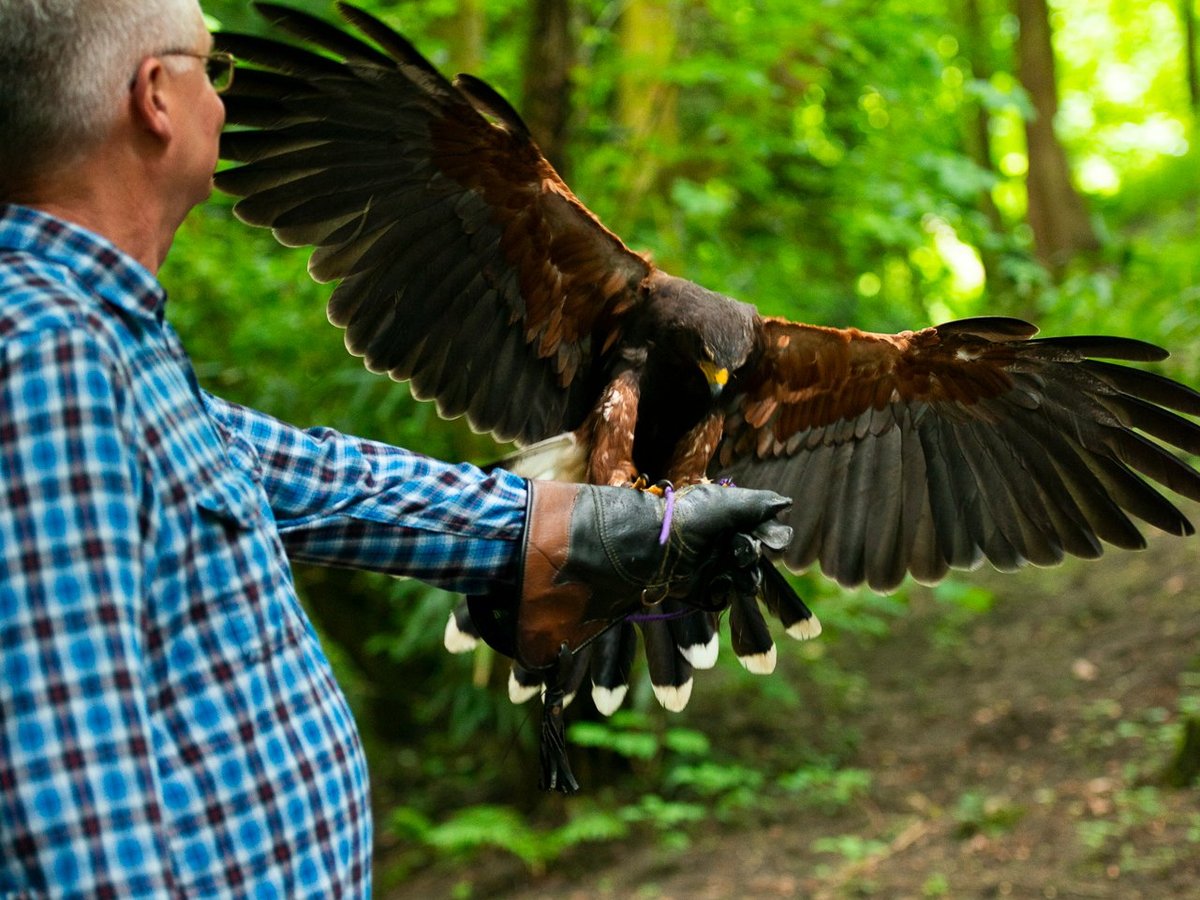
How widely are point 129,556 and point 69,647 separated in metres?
0.11

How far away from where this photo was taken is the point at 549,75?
5.85m

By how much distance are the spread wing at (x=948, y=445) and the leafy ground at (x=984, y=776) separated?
233 centimetres

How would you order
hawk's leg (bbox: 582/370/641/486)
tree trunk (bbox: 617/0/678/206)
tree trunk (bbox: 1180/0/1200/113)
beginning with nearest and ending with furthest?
hawk's leg (bbox: 582/370/641/486)
tree trunk (bbox: 617/0/678/206)
tree trunk (bbox: 1180/0/1200/113)

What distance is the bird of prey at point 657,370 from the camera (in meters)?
3.36

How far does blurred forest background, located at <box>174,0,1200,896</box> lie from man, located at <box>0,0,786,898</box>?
4.19 m

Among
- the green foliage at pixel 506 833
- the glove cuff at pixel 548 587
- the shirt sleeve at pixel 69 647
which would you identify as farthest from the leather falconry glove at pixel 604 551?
the green foliage at pixel 506 833

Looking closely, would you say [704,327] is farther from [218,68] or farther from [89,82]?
[89,82]

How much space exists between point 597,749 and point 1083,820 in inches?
114

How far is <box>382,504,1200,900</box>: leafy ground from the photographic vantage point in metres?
5.75

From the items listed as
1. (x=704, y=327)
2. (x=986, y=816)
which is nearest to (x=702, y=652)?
(x=704, y=327)

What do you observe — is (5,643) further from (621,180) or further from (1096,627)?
(1096,627)

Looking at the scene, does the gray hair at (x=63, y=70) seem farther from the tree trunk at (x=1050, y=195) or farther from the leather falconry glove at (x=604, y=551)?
the tree trunk at (x=1050, y=195)

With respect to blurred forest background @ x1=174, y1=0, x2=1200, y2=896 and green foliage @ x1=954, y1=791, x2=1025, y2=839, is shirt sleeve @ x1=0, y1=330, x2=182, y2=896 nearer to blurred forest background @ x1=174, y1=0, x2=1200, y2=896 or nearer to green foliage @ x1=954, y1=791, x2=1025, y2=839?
blurred forest background @ x1=174, y1=0, x2=1200, y2=896

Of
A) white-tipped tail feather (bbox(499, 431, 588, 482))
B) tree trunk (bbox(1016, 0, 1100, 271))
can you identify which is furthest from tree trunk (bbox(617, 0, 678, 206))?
tree trunk (bbox(1016, 0, 1100, 271))
